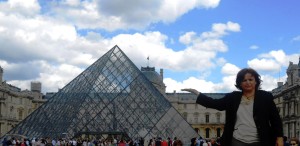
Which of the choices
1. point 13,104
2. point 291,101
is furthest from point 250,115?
point 13,104

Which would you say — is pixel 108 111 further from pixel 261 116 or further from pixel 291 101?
pixel 291 101

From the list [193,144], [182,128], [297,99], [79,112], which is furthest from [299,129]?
[193,144]

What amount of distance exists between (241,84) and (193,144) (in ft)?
36.9

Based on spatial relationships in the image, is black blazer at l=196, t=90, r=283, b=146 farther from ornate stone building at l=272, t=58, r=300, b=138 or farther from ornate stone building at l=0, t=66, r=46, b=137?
ornate stone building at l=0, t=66, r=46, b=137

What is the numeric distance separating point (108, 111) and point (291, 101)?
4237 centimetres

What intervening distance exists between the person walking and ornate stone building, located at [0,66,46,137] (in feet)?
241

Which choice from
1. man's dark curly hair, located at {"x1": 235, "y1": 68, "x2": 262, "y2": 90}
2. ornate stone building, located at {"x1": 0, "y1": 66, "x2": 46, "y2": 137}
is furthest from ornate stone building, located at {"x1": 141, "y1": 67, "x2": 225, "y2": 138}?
man's dark curly hair, located at {"x1": 235, "y1": 68, "x2": 262, "y2": 90}

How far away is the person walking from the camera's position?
4648 mm

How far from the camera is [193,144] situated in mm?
15922

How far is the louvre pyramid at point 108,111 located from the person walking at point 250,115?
101 feet

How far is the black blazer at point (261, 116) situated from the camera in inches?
183

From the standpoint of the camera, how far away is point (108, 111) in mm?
37344

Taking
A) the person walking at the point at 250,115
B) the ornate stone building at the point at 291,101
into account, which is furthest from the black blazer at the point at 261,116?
the ornate stone building at the point at 291,101

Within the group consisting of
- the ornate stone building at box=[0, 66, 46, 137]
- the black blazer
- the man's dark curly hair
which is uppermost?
the ornate stone building at box=[0, 66, 46, 137]
